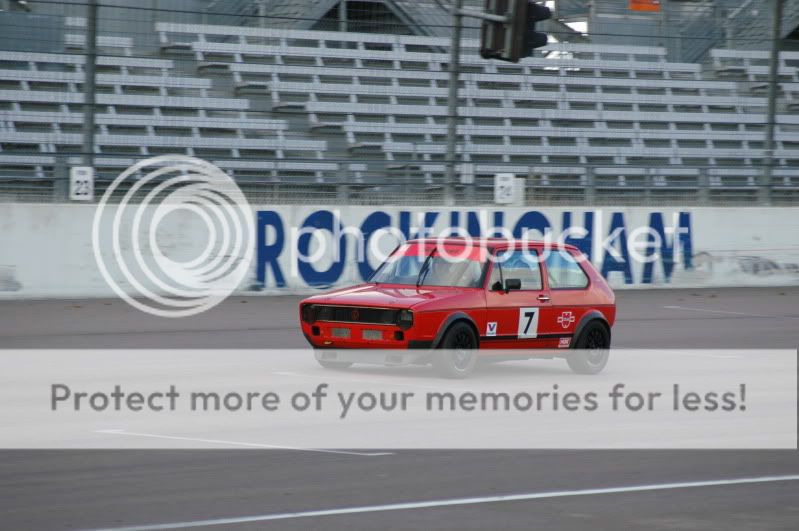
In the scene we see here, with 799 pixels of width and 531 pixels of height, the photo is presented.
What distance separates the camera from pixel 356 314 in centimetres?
1241

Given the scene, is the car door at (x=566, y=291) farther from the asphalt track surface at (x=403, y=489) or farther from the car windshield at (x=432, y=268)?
the asphalt track surface at (x=403, y=489)

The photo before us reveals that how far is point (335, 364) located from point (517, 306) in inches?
72.9

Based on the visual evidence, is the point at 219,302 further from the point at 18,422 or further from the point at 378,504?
the point at 378,504

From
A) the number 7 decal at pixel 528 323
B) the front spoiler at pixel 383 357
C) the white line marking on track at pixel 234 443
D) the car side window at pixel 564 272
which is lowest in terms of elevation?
the white line marking on track at pixel 234 443

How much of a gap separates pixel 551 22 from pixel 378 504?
2462 centimetres

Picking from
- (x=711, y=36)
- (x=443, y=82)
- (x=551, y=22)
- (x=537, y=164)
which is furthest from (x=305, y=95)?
(x=711, y=36)

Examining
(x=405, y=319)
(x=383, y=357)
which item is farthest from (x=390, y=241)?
(x=405, y=319)

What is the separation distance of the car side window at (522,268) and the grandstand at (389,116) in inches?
343

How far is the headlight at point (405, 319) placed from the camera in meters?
12.0

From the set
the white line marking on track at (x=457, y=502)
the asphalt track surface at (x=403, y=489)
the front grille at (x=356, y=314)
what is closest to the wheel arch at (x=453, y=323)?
the front grille at (x=356, y=314)

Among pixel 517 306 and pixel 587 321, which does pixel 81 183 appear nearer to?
pixel 517 306

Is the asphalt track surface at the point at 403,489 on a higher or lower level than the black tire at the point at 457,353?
lower

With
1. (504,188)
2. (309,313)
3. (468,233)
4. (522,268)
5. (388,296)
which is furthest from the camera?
(504,188)

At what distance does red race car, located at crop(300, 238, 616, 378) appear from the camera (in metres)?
12.2
